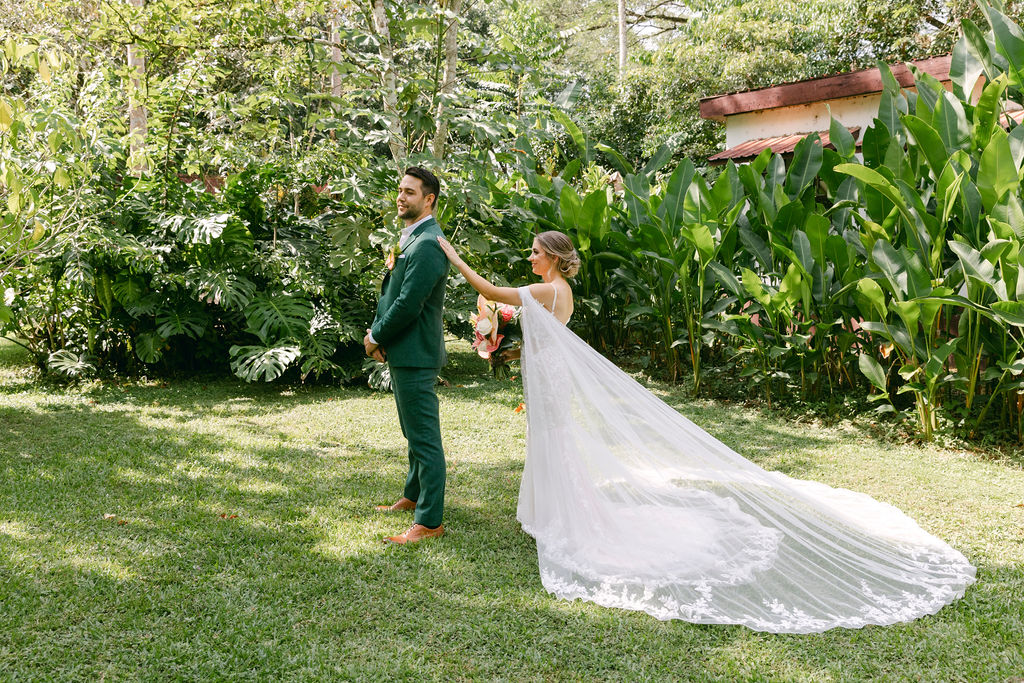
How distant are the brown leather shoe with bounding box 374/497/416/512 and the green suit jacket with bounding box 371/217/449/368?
2.83ft

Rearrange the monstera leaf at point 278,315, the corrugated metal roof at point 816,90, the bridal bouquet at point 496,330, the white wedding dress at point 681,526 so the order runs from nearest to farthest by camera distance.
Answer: the white wedding dress at point 681,526 → the bridal bouquet at point 496,330 → the monstera leaf at point 278,315 → the corrugated metal roof at point 816,90

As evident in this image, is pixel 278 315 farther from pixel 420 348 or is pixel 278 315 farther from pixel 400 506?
pixel 420 348

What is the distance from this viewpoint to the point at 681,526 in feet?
12.0

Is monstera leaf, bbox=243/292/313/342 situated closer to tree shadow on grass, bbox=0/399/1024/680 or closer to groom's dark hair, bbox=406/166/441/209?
tree shadow on grass, bbox=0/399/1024/680

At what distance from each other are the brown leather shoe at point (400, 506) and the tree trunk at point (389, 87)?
137 inches

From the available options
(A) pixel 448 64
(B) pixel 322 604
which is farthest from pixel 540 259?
(A) pixel 448 64

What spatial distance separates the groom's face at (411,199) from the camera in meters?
3.79

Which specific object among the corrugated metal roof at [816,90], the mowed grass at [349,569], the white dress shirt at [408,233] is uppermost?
the corrugated metal roof at [816,90]

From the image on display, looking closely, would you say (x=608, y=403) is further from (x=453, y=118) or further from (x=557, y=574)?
(x=453, y=118)

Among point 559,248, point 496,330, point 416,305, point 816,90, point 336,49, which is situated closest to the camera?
point 416,305

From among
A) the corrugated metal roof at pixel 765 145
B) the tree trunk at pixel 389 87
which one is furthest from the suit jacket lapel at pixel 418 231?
the corrugated metal roof at pixel 765 145

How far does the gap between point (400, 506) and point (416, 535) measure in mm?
482

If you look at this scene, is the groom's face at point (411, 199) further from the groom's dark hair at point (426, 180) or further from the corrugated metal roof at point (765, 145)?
the corrugated metal roof at point (765, 145)

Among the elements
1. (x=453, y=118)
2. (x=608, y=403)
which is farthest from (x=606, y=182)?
(x=608, y=403)
